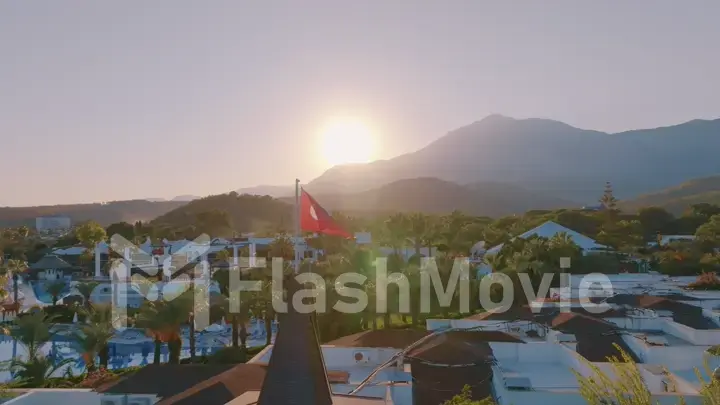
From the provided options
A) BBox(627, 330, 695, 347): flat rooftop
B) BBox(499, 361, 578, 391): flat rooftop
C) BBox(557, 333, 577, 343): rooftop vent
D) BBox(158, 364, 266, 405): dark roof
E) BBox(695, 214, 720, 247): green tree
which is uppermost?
BBox(695, 214, 720, 247): green tree

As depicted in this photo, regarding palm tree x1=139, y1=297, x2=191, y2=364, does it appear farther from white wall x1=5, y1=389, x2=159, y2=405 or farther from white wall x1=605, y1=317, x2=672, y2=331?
white wall x1=605, y1=317, x2=672, y2=331

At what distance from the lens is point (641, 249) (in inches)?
2112

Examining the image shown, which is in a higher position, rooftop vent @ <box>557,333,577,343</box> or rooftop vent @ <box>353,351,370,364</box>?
rooftop vent @ <box>557,333,577,343</box>

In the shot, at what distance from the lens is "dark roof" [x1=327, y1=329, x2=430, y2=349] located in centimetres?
2205

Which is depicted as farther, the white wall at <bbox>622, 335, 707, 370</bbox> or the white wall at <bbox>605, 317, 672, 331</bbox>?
the white wall at <bbox>605, 317, 672, 331</bbox>

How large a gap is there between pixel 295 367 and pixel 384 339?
15.0 meters

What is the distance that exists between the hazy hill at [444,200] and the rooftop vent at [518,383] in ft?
501

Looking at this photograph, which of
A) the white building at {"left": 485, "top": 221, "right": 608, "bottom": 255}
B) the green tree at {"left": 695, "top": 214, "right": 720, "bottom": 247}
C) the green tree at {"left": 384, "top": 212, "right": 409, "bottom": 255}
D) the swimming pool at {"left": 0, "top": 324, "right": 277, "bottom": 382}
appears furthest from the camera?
the white building at {"left": 485, "top": 221, "right": 608, "bottom": 255}

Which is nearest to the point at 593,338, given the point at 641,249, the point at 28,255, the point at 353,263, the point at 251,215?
the point at 353,263

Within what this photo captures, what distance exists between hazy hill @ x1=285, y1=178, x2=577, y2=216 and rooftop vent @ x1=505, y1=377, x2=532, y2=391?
152857mm

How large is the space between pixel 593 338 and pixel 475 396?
24.0 ft

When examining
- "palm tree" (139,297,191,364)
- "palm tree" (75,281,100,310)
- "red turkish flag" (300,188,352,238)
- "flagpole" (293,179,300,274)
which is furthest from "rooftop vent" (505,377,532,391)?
"palm tree" (75,281,100,310)

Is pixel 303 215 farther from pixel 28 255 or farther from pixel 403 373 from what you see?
pixel 28 255

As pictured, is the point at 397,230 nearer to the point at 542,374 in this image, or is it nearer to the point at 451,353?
the point at 542,374
